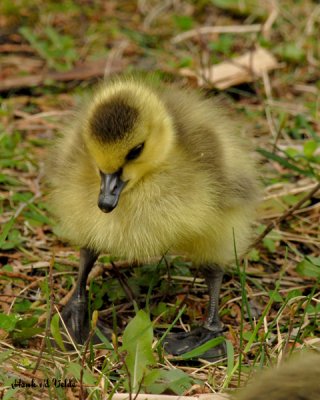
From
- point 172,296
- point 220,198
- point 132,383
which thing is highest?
point 220,198

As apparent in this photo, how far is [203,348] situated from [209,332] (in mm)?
264

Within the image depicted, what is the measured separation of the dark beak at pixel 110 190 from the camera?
211 cm

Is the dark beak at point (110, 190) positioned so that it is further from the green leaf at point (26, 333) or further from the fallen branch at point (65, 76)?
the fallen branch at point (65, 76)

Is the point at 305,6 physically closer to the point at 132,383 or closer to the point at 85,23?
the point at 85,23

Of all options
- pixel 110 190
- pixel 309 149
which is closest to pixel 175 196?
pixel 110 190

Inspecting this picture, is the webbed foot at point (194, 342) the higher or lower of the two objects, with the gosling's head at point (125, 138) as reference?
lower

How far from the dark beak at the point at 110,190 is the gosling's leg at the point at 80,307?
1.12 feet

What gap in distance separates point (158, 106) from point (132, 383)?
0.77 meters

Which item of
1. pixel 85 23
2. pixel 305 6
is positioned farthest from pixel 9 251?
pixel 305 6

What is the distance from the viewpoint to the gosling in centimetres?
214

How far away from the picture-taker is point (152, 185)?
7.37 ft

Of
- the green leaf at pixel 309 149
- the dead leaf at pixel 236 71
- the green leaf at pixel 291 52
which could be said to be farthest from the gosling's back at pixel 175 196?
the green leaf at pixel 291 52

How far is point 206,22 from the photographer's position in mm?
4578

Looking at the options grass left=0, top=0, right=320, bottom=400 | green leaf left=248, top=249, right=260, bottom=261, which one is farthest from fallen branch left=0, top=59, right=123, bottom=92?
green leaf left=248, top=249, right=260, bottom=261
